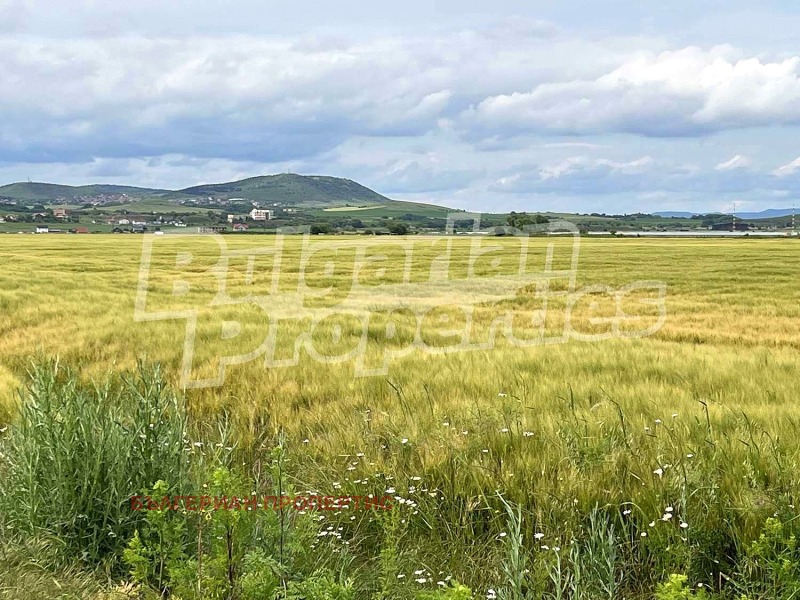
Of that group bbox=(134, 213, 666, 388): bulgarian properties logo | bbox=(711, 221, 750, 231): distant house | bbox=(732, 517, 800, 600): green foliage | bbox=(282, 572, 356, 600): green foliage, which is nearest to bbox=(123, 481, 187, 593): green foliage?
bbox=(282, 572, 356, 600): green foliage

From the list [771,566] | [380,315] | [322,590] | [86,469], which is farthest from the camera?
[380,315]

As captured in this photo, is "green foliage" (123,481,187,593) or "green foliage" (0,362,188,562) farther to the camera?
"green foliage" (0,362,188,562)

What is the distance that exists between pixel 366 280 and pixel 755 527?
23.9 meters

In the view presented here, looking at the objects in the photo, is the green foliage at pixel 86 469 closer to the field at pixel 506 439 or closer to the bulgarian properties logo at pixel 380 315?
the field at pixel 506 439

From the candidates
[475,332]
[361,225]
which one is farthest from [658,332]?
[361,225]

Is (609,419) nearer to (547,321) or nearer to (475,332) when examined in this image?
(475,332)

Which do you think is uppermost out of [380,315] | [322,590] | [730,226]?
[730,226]

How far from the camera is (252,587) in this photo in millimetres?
2818

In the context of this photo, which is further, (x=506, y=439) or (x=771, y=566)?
(x=506, y=439)

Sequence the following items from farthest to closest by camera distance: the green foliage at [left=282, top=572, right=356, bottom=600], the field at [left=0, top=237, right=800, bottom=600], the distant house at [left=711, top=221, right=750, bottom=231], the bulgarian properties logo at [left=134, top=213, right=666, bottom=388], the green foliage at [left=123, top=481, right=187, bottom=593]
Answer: the distant house at [left=711, top=221, right=750, bottom=231], the bulgarian properties logo at [left=134, top=213, right=666, bottom=388], the field at [left=0, top=237, right=800, bottom=600], the green foliage at [left=123, top=481, right=187, bottom=593], the green foliage at [left=282, top=572, right=356, bottom=600]

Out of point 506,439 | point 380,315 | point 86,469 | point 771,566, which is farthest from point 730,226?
point 86,469

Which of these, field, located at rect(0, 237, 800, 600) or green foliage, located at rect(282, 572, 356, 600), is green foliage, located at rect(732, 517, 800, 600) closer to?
field, located at rect(0, 237, 800, 600)

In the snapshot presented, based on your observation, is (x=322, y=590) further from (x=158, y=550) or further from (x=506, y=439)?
(x=506, y=439)

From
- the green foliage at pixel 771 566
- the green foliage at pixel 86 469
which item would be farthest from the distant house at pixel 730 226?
the green foliage at pixel 86 469
